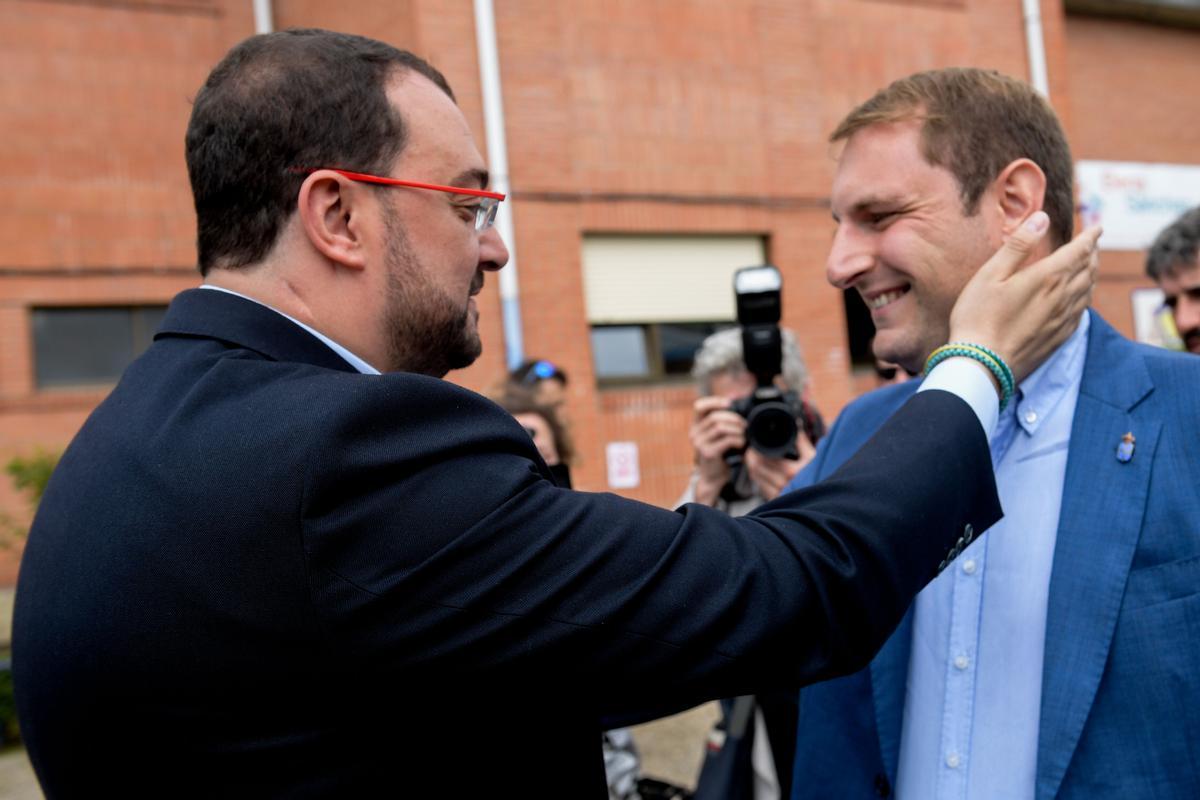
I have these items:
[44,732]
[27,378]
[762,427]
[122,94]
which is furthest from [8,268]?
[44,732]

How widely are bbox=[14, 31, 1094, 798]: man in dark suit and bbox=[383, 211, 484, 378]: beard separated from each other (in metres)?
0.11

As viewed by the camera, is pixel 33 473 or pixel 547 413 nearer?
pixel 547 413

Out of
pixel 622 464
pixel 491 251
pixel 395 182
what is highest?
pixel 395 182

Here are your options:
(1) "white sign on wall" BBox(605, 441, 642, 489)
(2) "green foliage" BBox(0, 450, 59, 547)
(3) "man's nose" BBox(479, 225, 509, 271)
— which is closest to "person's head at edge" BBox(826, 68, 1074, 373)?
(3) "man's nose" BBox(479, 225, 509, 271)

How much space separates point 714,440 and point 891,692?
131cm

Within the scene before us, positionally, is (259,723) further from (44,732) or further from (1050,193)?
(1050,193)

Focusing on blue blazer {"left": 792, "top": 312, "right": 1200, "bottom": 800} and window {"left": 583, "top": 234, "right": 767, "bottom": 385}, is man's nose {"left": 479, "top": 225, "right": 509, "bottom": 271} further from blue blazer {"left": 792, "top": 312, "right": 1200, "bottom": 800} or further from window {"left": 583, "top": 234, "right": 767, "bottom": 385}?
window {"left": 583, "top": 234, "right": 767, "bottom": 385}

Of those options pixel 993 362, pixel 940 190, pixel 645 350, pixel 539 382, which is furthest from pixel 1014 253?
pixel 645 350

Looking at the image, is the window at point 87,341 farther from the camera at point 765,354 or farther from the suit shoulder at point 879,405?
the suit shoulder at point 879,405

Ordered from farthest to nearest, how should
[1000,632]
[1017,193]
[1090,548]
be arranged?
[1017,193]
[1000,632]
[1090,548]

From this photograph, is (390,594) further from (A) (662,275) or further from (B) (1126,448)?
(A) (662,275)

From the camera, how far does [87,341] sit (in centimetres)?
1024

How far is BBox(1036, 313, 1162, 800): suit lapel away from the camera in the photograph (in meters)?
1.48

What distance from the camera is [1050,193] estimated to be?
5.85 feet
